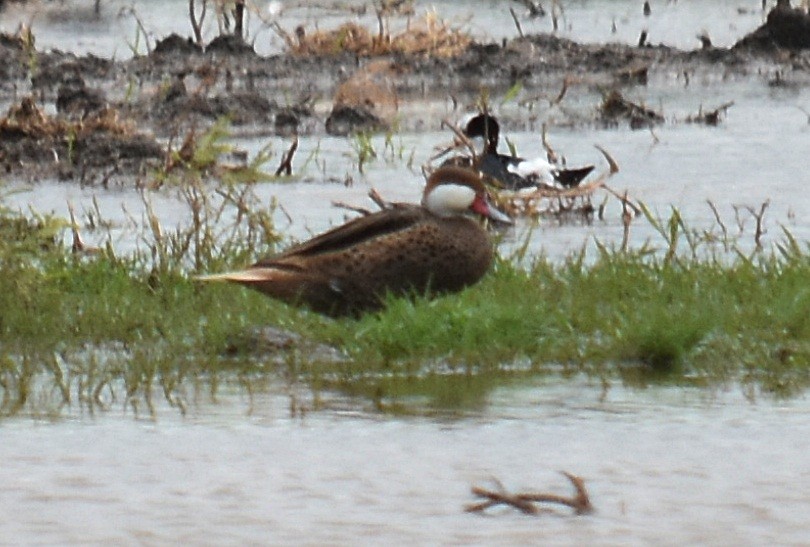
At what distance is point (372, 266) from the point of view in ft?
26.8

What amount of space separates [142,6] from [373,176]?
13020 mm

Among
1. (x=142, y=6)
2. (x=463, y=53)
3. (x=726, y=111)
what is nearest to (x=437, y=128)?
(x=726, y=111)

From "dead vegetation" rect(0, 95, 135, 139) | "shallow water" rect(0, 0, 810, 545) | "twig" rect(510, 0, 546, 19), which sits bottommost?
"shallow water" rect(0, 0, 810, 545)

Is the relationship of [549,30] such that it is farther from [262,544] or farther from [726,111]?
[262,544]

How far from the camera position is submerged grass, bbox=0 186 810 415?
7.21 m

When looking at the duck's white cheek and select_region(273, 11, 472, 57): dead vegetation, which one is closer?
the duck's white cheek

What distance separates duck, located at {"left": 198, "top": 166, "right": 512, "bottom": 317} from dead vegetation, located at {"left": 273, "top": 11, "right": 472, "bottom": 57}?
12159 mm

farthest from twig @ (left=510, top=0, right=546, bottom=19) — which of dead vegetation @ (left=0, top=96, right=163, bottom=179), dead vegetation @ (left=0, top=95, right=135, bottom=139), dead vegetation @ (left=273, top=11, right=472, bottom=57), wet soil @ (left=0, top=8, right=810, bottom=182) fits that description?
dead vegetation @ (left=0, top=95, right=135, bottom=139)

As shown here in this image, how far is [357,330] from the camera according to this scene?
7723 millimetres

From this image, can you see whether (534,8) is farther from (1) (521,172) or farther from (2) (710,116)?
(1) (521,172)

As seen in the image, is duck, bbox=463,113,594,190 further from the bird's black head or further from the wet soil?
the wet soil

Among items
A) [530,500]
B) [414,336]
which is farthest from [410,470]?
[414,336]

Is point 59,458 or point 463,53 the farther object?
point 463,53

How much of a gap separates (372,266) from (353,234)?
0.65 feet
